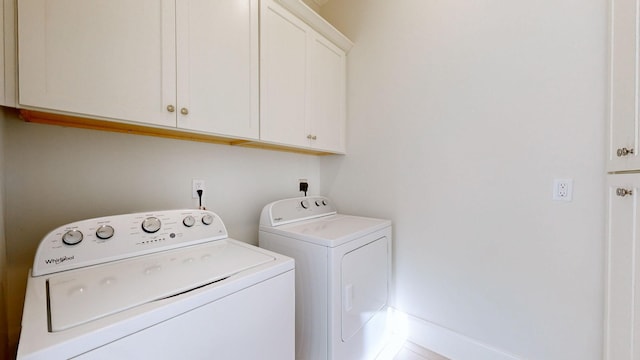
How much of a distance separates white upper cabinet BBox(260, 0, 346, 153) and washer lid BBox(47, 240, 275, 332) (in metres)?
0.75

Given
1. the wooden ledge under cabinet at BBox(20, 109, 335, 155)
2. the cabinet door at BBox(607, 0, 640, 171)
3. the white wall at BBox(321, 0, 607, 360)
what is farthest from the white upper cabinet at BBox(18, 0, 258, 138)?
the cabinet door at BBox(607, 0, 640, 171)

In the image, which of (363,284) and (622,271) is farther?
(363,284)

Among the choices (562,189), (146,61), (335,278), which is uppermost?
(146,61)

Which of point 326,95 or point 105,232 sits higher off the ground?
point 326,95

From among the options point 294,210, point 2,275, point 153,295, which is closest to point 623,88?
point 294,210

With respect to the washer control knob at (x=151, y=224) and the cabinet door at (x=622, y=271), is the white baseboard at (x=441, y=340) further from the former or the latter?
the washer control knob at (x=151, y=224)

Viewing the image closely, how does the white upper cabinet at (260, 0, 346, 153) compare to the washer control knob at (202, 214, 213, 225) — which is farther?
the white upper cabinet at (260, 0, 346, 153)

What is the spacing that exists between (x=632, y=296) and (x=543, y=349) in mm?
620

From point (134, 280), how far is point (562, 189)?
2015 millimetres

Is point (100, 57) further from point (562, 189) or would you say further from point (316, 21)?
point (562, 189)

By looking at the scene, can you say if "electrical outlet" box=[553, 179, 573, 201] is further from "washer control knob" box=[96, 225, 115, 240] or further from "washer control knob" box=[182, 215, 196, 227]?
"washer control knob" box=[96, 225, 115, 240]

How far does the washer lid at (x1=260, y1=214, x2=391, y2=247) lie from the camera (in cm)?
130

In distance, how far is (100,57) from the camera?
91cm

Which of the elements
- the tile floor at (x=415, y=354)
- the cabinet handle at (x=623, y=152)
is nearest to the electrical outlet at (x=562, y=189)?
the cabinet handle at (x=623, y=152)
